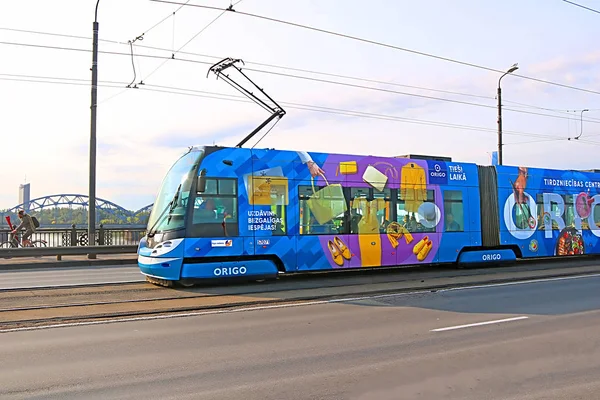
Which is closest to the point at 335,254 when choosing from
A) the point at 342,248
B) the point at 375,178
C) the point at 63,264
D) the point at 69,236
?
the point at 342,248

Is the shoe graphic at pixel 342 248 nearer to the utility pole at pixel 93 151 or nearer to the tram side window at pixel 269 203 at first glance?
the tram side window at pixel 269 203

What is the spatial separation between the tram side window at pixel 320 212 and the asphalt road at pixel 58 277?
13.8ft

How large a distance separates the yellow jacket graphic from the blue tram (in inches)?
1.1

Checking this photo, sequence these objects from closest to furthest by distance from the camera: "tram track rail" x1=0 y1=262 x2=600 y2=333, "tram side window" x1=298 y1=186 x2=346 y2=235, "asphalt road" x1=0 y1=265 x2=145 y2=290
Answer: "tram track rail" x1=0 y1=262 x2=600 y2=333 < "asphalt road" x1=0 y1=265 x2=145 y2=290 < "tram side window" x1=298 y1=186 x2=346 y2=235

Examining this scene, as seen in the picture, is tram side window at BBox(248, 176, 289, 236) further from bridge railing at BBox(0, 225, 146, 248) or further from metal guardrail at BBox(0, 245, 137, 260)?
bridge railing at BBox(0, 225, 146, 248)

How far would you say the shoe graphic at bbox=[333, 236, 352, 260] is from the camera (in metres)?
13.4

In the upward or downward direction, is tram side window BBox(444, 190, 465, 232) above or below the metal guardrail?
above

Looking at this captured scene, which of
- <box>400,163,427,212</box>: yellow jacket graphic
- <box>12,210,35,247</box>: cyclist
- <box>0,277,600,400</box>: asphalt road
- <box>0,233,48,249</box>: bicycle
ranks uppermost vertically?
<box>400,163,427,212</box>: yellow jacket graphic

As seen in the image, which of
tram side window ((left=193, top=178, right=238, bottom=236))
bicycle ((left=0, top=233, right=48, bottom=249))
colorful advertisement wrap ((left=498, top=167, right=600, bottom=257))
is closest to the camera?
tram side window ((left=193, top=178, right=238, bottom=236))

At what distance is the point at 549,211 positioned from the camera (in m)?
17.6

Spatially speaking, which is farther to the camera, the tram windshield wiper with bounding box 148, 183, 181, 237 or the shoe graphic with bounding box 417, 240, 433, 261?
the shoe graphic with bounding box 417, 240, 433, 261

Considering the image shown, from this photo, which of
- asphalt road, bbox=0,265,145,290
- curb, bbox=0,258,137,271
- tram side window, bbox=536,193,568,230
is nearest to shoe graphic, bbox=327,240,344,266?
asphalt road, bbox=0,265,145,290

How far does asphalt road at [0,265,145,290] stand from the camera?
41.9 ft

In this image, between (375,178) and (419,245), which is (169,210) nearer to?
(375,178)
